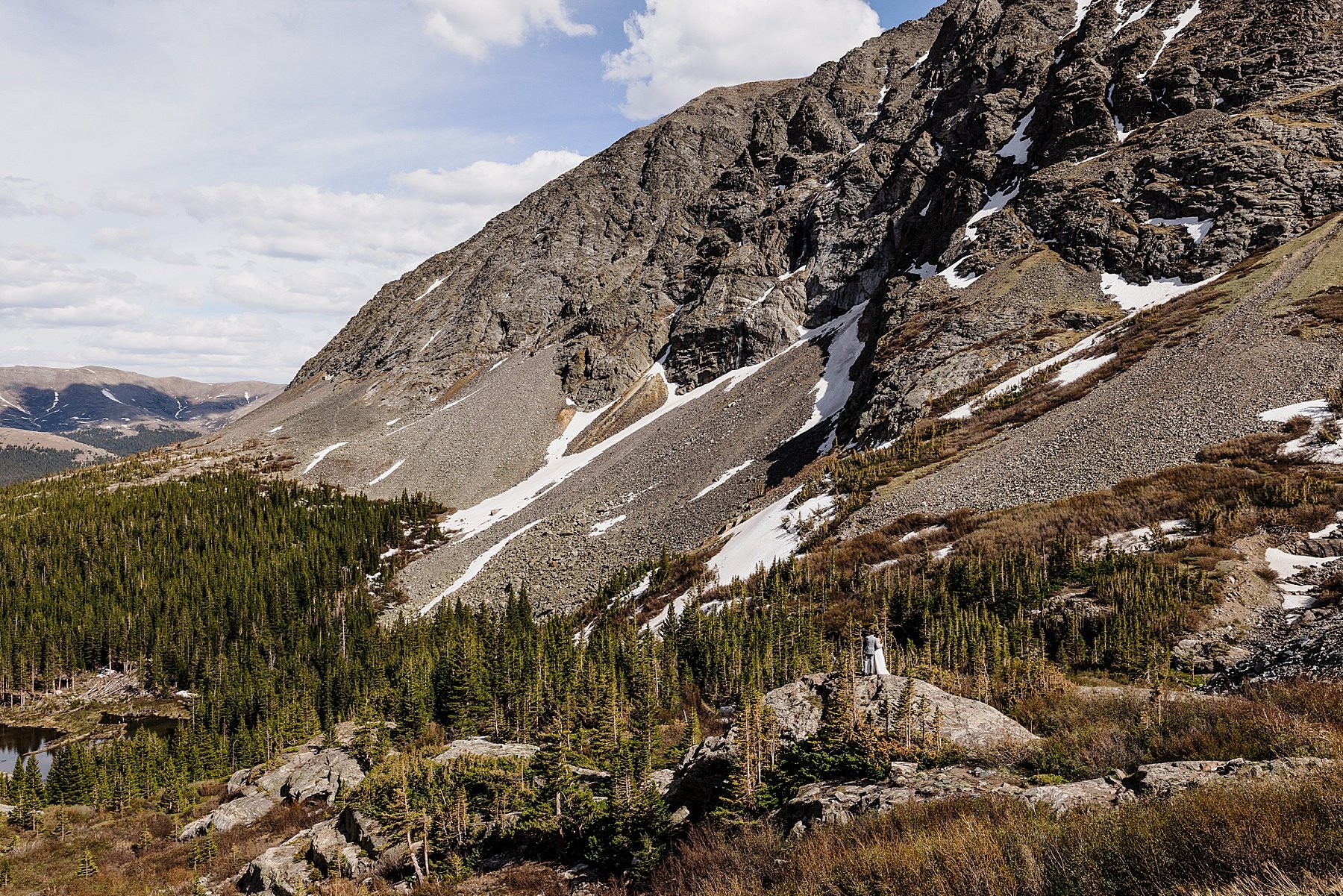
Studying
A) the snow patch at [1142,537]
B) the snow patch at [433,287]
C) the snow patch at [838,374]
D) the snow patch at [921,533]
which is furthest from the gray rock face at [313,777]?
the snow patch at [433,287]

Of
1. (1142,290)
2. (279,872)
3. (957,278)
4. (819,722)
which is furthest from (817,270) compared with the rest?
(279,872)

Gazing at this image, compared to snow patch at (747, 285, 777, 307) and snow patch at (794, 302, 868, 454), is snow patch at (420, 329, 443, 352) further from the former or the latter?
snow patch at (794, 302, 868, 454)

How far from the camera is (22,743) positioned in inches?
2601

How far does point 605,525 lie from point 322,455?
234 ft

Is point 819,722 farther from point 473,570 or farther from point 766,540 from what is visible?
point 473,570

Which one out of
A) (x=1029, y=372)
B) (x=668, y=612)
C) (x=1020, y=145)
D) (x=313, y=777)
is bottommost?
(x=313, y=777)

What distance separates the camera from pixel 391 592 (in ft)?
268

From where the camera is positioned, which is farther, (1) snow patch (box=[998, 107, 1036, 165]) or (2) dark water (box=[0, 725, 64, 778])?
(1) snow patch (box=[998, 107, 1036, 165])

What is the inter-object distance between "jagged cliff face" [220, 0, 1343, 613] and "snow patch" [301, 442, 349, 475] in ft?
4.27

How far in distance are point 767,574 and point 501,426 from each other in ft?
256

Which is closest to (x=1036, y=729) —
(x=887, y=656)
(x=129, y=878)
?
(x=887, y=656)

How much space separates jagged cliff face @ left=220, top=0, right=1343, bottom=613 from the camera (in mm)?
67125

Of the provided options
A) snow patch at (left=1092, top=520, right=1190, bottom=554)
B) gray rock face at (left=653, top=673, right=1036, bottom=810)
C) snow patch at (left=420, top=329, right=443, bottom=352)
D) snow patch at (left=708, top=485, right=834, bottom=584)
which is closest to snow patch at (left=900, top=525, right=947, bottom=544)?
snow patch at (left=708, top=485, right=834, bottom=584)

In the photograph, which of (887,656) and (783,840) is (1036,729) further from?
(887,656)
